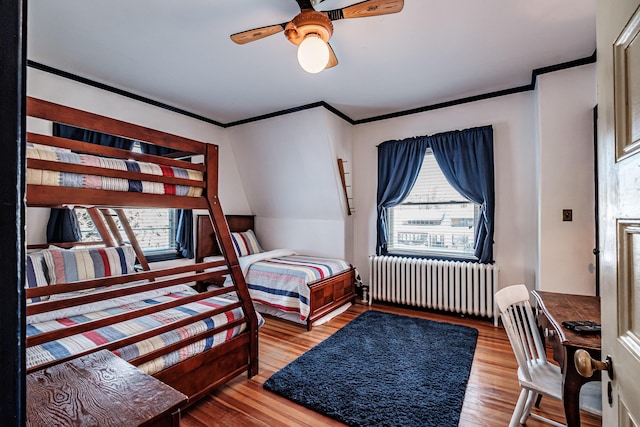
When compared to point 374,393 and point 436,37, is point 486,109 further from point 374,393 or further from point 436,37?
point 374,393

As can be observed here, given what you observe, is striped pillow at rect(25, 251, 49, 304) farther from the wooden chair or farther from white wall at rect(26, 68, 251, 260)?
the wooden chair

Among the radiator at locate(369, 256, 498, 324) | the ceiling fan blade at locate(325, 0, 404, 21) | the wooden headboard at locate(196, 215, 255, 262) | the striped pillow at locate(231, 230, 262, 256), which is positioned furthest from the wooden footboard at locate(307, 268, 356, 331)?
the ceiling fan blade at locate(325, 0, 404, 21)

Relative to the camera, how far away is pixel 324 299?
354cm

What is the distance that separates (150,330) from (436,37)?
2.84m

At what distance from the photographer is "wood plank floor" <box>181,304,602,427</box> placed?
1861 millimetres

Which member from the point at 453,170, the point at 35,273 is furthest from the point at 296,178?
the point at 35,273

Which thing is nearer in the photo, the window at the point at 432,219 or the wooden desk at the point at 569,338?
the wooden desk at the point at 569,338

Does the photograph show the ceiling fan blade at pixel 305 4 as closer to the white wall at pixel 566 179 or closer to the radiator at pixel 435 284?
the white wall at pixel 566 179

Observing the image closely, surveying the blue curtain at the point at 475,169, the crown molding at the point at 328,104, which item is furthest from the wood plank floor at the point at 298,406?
the crown molding at the point at 328,104

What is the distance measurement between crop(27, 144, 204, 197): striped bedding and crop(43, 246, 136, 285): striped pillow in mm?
1057

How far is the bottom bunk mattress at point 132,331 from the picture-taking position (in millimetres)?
1600

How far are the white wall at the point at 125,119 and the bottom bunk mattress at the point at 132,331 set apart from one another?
27.8 inches

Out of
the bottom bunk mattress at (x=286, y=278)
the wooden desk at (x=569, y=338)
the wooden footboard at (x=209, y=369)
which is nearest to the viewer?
the wooden desk at (x=569, y=338)
